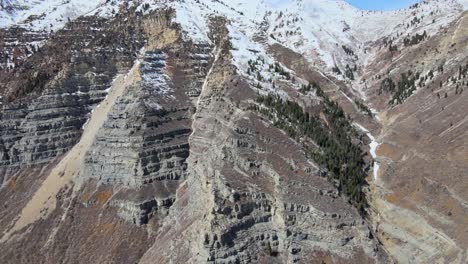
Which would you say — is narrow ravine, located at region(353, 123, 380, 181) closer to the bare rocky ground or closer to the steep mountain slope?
the steep mountain slope

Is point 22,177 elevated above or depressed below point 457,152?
above

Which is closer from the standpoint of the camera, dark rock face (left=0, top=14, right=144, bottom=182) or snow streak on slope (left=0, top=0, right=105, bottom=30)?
dark rock face (left=0, top=14, right=144, bottom=182)

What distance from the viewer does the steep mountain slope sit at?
7788cm

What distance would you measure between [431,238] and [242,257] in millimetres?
28409

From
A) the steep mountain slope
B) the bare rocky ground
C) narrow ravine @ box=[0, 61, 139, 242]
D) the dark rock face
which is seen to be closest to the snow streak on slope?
the steep mountain slope

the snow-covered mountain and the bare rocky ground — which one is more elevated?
the snow-covered mountain

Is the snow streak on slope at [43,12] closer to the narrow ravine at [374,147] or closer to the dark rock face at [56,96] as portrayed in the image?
the dark rock face at [56,96]

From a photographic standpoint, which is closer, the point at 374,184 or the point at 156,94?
the point at 374,184

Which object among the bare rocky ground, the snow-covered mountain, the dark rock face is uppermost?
the snow-covered mountain

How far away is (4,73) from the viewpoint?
135 metres

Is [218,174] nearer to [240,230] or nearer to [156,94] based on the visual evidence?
[240,230]

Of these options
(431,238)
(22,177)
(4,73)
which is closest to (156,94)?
(22,177)

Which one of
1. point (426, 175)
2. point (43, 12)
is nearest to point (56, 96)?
point (43, 12)

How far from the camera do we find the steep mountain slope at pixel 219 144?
7788cm
